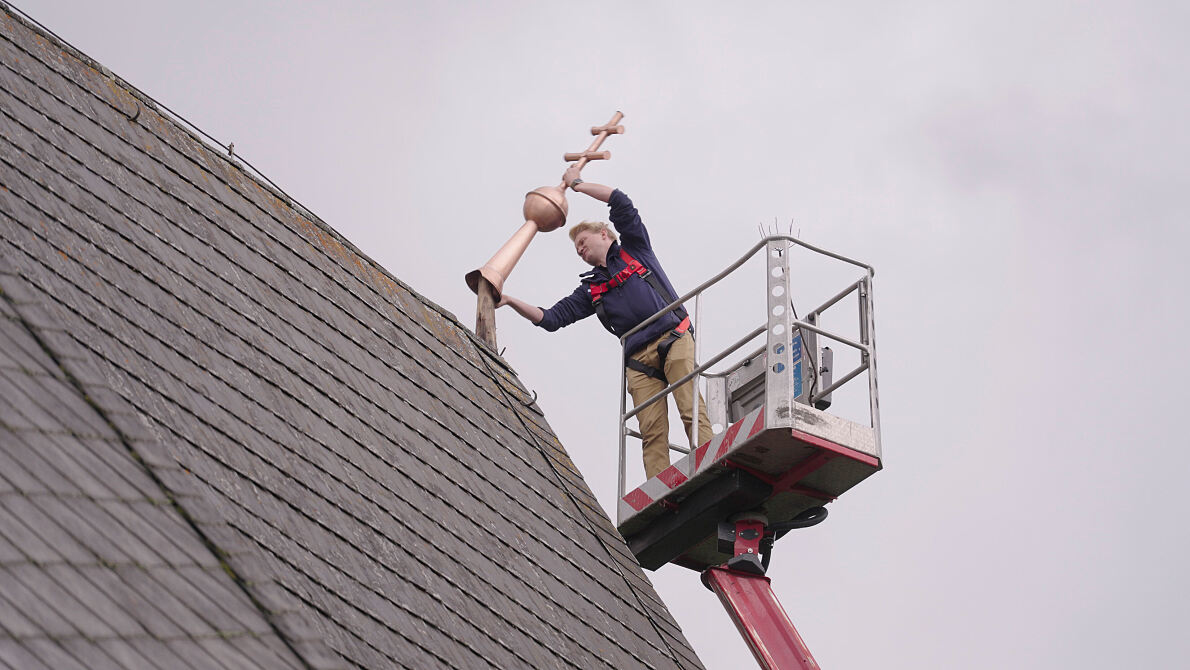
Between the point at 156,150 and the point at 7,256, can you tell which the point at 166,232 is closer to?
the point at 156,150

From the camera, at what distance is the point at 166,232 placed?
786cm

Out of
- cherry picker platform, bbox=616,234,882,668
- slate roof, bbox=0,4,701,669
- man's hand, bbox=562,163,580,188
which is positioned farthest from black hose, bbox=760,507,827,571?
man's hand, bbox=562,163,580,188

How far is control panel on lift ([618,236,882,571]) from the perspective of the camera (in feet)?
31.7

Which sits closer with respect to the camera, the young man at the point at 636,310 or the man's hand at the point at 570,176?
the young man at the point at 636,310

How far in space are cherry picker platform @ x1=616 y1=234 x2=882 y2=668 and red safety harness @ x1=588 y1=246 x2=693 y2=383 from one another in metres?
0.31

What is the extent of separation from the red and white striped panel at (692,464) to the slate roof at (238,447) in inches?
24.2

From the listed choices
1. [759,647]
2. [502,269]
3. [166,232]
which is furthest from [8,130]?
[759,647]

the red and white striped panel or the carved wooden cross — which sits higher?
the carved wooden cross

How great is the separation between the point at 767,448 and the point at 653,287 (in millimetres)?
1831

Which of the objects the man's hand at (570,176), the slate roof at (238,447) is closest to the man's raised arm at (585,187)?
the man's hand at (570,176)

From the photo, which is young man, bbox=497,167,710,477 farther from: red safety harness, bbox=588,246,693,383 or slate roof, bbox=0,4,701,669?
slate roof, bbox=0,4,701,669

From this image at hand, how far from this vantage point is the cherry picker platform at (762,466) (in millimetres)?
9703

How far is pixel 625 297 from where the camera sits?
11117 millimetres

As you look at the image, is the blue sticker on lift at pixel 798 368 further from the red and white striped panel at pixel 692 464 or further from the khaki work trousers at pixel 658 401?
the khaki work trousers at pixel 658 401
